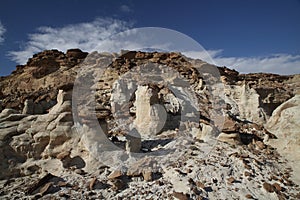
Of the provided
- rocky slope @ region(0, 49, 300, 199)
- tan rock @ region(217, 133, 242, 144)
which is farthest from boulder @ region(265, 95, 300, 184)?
tan rock @ region(217, 133, 242, 144)

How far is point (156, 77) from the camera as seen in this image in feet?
64.4

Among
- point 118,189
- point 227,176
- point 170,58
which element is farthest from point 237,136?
point 170,58

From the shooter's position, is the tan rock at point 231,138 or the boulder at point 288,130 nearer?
the boulder at point 288,130

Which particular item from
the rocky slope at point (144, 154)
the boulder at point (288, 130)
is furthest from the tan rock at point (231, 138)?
the boulder at point (288, 130)

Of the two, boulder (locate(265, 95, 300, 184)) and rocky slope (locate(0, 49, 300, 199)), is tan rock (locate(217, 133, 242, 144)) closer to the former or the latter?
rocky slope (locate(0, 49, 300, 199))

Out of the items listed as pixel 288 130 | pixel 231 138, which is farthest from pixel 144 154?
pixel 288 130

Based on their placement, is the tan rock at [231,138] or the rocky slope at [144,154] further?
the tan rock at [231,138]

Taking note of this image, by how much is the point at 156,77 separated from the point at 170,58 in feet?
21.7

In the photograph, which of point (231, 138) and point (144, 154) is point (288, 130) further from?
point (144, 154)

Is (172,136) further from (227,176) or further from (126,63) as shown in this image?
(126,63)

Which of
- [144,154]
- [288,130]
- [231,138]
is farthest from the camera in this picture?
[288,130]

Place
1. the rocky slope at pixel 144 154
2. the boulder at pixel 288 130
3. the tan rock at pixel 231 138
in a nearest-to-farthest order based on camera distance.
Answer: the rocky slope at pixel 144 154 < the boulder at pixel 288 130 < the tan rock at pixel 231 138

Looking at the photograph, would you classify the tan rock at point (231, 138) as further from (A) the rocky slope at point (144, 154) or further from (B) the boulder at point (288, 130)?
(B) the boulder at point (288, 130)

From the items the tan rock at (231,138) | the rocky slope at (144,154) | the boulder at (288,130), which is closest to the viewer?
the rocky slope at (144,154)
